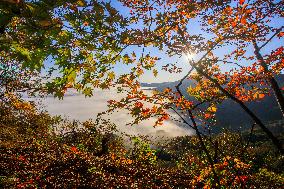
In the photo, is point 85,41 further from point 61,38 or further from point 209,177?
point 209,177

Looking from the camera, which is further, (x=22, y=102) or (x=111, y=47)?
(x=22, y=102)

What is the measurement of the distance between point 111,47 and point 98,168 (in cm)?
566

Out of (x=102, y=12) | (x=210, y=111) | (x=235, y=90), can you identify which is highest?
(x=102, y=12)

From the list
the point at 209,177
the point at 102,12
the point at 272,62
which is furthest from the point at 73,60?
the point at 272,62

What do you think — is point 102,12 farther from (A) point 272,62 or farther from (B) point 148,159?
(B) point 148,159

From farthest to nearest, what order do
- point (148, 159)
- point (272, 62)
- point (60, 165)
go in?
1. point (148, 159)
2. point (272, 62)
3. point (60, 165)

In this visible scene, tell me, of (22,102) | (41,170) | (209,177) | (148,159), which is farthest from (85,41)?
(22,102)

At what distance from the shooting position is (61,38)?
3.65 meters

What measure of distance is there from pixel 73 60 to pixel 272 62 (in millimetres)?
8297

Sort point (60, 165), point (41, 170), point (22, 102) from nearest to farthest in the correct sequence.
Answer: point (41, 170), point (60, 165), point (22, 102)

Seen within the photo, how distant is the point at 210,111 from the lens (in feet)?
24.0

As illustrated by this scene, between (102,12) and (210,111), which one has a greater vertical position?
(102,12)

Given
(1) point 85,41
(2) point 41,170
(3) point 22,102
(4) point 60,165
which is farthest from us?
(3) point 22,102

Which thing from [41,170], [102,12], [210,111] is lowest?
[41,170]
